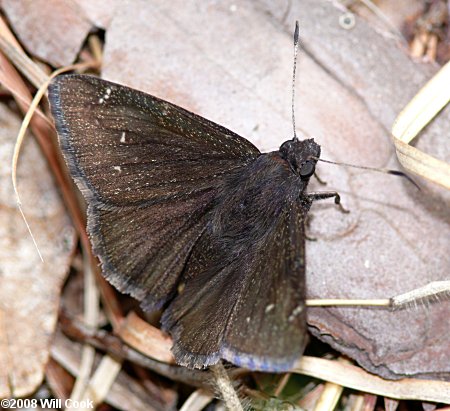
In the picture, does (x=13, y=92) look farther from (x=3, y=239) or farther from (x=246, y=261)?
(x=246, y=261)

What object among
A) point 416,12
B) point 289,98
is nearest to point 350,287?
point 289,98

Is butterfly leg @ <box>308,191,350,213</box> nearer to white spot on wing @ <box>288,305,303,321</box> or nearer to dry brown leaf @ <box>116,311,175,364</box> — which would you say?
white spot on wing @ <box>288,305,303,321</box>

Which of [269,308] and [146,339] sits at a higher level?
[269,308]

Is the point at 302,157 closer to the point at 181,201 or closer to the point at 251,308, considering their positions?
the point at 181,201

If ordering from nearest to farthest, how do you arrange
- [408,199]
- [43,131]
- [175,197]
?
[175,197] → [408,199] → [43,131]

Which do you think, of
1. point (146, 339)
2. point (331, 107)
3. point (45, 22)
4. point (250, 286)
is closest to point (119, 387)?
point (146, 339)

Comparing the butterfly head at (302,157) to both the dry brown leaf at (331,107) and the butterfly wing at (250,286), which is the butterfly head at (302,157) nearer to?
the butterfly wing at (250,286)

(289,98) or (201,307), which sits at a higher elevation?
(289,98)
